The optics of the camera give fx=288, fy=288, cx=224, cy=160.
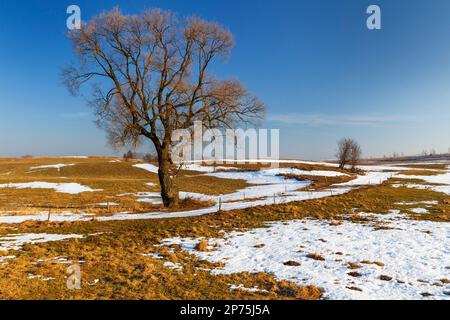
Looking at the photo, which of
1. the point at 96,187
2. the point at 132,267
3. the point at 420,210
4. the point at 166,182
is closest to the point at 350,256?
the point at 132,267

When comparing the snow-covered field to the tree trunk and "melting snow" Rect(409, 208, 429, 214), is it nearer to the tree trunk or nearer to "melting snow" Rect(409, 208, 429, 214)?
"melting snow" Rect(409, 208, 429, 214)

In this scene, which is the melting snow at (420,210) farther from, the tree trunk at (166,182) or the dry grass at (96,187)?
the tree trunk at (166,182)

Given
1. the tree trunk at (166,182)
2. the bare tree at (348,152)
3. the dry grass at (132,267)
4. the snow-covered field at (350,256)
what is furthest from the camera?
the bare tree at (348,152)

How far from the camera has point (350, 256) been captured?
1084 centimetres

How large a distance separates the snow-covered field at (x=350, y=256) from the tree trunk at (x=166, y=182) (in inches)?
399

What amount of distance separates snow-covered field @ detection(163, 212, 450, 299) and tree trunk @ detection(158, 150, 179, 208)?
33.3 feet

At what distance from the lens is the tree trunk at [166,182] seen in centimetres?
2291

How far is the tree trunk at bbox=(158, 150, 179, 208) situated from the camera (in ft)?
75.2

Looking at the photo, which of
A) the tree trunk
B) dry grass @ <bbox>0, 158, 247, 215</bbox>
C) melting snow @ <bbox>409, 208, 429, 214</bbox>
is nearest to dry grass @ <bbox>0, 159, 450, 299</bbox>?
melting snow @ <bbox>409, 208, 429, 214</bbox>

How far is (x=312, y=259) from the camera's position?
416 inches

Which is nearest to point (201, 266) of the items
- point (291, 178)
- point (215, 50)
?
point (215, 50)

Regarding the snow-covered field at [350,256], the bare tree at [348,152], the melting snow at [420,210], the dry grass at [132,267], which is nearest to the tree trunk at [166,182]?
the dry grass at [132,267]
